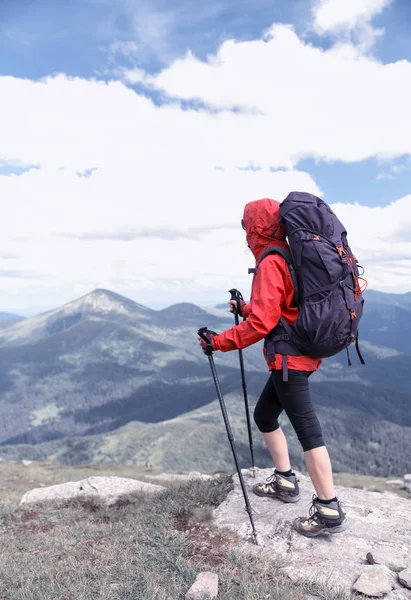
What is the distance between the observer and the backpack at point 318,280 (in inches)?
238

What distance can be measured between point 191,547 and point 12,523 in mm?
5395

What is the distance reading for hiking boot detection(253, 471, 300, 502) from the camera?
322 inches

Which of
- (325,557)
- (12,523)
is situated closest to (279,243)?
(325,557)

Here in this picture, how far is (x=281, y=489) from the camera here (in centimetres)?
821

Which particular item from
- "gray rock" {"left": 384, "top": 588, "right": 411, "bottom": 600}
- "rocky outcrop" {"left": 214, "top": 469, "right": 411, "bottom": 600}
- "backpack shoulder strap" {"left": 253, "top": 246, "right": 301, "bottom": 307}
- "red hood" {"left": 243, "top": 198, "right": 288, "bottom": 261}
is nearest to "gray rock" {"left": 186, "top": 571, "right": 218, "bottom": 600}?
"rocky outcrop" {"left": 214, "top": 469, "right": 411, "bottom": 600}

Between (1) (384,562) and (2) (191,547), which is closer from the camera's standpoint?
(1) (384,562)

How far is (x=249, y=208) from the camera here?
267 inches

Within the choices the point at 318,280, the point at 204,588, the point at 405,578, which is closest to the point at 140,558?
the point at 204,588

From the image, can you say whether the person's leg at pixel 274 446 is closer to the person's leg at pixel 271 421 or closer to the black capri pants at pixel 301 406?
the person's leg at pixel 271 421

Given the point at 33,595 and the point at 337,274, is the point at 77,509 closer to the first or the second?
the point at 33,595

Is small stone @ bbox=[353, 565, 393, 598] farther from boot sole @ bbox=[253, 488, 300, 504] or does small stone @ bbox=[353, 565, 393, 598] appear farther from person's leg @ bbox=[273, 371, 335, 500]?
boot sole @ bbox=[253, 488, 300, 504]

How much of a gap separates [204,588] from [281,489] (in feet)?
10.5

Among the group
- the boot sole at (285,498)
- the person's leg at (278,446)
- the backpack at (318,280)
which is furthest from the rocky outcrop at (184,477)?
the backpack at (318,280)

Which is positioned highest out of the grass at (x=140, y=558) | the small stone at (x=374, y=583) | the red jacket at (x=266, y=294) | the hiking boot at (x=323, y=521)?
the red jacket at (x=266, y=294)
